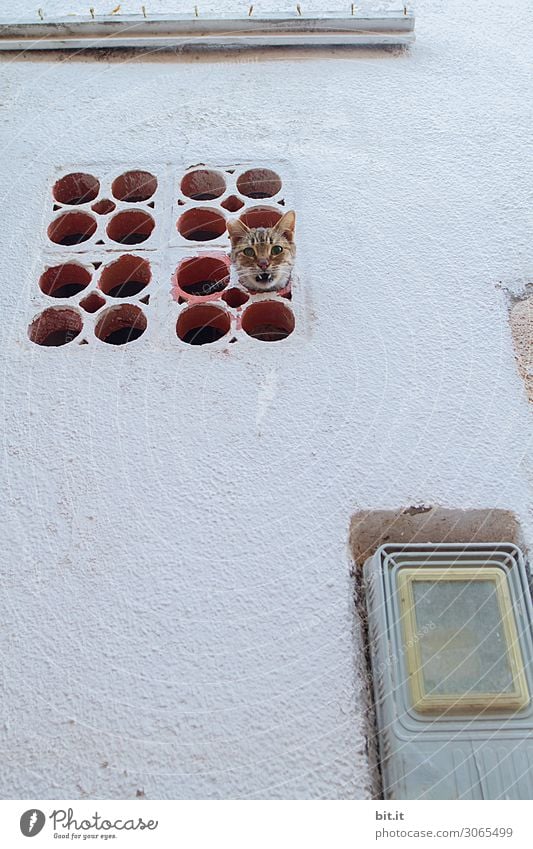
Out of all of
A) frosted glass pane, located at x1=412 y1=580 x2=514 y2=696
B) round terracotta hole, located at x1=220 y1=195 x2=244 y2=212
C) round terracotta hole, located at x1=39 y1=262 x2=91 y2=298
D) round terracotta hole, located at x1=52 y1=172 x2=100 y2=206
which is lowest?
frosted glass pane, located at x1=412 y1=580 x2=514 y2=696

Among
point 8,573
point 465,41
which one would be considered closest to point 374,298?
point 8,573

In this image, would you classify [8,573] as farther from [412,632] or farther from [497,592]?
[497,592]

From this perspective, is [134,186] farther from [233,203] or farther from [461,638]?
[461,638]

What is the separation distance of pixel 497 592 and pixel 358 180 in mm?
1860

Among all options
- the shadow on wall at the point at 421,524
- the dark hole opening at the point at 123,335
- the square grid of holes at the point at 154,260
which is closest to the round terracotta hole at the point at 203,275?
the square grid of holes at the point at 154,260

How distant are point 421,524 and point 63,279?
5.72 feet

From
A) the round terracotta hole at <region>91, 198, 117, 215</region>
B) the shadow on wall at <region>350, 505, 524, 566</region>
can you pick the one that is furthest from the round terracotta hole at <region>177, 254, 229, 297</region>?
the shadow on wall at <region>350, 505, 524, 566</region>

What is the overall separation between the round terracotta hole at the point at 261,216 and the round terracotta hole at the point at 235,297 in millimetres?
428

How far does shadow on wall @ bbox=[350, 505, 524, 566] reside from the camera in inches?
85.1

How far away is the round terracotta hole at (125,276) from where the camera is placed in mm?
2857

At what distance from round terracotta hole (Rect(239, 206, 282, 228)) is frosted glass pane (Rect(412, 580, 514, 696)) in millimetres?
1706

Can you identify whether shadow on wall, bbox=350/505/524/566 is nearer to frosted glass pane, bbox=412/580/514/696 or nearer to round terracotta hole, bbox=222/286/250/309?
frosted glass pane, bbox=412/580/514/696

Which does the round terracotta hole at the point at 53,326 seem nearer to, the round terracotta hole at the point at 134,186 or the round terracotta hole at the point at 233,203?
the round terracotta hole at the point at 134,186

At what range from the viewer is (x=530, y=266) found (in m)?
2.76
